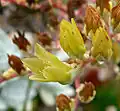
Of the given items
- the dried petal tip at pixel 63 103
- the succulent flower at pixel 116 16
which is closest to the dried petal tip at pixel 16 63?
the dried petal tip at pixel 63 103

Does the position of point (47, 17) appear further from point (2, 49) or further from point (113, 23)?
point (113, 23)

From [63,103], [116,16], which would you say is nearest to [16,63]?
[63,103]

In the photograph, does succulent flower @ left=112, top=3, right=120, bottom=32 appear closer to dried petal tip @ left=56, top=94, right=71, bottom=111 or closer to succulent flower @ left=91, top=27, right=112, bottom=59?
succulent flower @ left=91, top=27, right=112, bottom=59

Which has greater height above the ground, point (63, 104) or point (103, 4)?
point (103, 4)

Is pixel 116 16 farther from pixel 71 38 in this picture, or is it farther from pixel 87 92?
pixel 87 92

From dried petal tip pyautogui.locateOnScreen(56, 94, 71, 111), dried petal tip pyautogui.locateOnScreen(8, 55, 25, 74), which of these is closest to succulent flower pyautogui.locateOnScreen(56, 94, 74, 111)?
dried petal tip pyautogui.locateOnScreen(56, 94, 71, 111)

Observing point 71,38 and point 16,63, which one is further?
point 16,63

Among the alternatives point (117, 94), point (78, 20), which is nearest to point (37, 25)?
point (78, 20)
